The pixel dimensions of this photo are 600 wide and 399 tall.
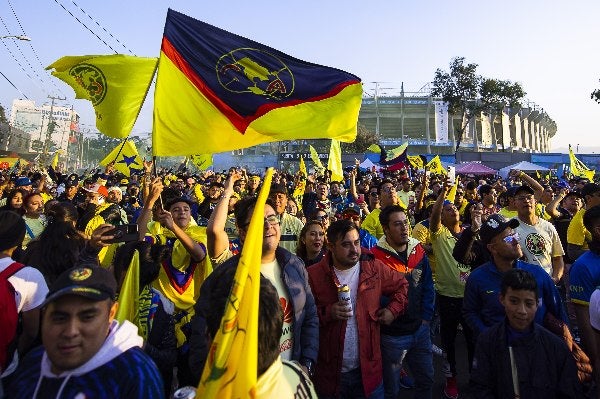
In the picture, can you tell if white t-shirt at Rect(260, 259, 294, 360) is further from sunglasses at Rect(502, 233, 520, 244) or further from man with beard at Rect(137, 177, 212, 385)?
sunglasses at Rect(502, 233, 520, 244)

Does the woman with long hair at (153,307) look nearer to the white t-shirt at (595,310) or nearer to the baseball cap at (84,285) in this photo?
the baseball cap at (84,285)

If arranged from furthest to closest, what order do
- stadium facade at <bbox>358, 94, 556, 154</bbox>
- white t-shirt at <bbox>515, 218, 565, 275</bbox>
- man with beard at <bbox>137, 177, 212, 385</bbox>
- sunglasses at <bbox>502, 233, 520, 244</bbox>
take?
stadium facade at <bbox>358, 94, 556, 154</bbox>
white t-shirt at <bbox>515, 218, 565, 275</bbox>
man with beard at <bbox>137, 177, 212, 385</bbox>
sunglasses at <bbox>502, 233, 520, 244</bbox>

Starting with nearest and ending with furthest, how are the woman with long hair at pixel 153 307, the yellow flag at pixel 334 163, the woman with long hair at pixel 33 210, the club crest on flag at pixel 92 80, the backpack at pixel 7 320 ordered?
the backpack at pixel 7 320 → the woman with long hair at pixel 153 307 → the club crest on flag at pixel 92 80 → the woman with long hair at pixel 33 210 → the yellow flag at pixel 334 163

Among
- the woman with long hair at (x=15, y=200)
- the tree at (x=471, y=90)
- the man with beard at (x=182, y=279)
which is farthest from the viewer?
the tree at (x=471, y=90)

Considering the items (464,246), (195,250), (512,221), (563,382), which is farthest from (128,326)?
(464,246)

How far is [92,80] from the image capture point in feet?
15.1

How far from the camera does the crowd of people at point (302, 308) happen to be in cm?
167

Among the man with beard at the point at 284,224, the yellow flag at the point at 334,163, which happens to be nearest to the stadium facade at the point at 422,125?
the yellow flag at the point at 334,163

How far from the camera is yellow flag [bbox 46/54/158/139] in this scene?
450 cm

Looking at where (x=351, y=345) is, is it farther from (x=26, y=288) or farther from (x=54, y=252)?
(x=54, y=252)

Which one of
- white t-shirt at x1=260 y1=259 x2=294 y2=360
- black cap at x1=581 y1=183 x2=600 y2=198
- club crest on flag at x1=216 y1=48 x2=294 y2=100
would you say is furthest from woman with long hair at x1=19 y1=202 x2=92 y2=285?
black cap at x1=581 y1=183 x2=600 y2=198

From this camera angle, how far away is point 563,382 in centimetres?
251

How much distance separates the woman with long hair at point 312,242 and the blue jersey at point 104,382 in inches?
117

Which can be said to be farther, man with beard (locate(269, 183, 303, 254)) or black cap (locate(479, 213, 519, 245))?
man with beard (locate(269, 183, 303, 254))
